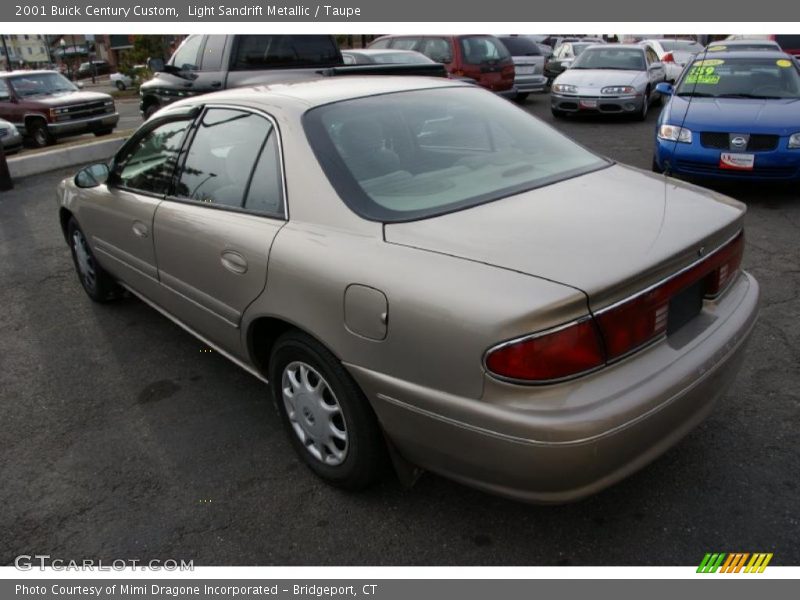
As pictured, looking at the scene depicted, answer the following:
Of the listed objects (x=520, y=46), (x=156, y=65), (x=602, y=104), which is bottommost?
(x=602, y=104)

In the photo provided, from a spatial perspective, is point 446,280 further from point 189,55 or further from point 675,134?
point 189,55

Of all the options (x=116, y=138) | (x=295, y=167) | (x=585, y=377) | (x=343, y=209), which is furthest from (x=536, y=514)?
(x=116, y=138)

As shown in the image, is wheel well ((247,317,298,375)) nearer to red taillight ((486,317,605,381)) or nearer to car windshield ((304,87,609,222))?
car windshield ((304,87,609,222))

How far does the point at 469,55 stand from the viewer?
12.2 metres

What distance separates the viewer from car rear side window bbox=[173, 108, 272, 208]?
2.91 metres

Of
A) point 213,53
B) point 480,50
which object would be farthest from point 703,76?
point 213,53

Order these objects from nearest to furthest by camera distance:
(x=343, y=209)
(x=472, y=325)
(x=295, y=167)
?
(x=472, y=325), (x=343, y=209), (x=295, y=167)

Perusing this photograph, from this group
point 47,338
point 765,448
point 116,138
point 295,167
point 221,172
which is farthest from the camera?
point 116,138

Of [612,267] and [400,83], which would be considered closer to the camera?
[612,267]

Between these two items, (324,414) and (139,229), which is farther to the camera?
(139,229)

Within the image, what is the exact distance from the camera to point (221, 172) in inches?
121

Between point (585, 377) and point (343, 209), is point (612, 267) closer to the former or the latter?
point (585, 377)

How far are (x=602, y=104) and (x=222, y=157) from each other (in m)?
10.2

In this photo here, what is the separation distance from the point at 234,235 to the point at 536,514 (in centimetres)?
171
